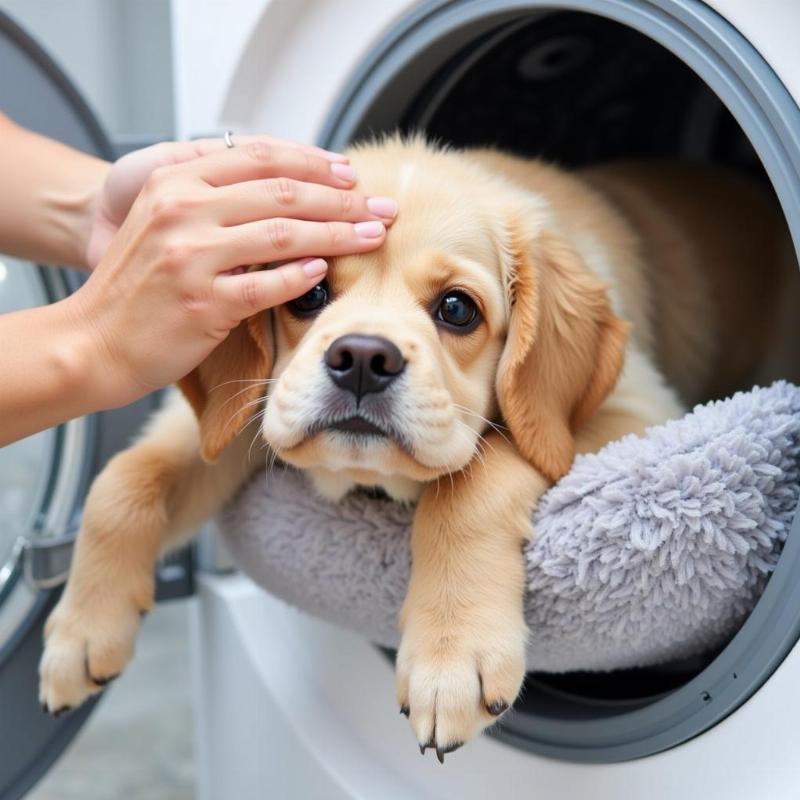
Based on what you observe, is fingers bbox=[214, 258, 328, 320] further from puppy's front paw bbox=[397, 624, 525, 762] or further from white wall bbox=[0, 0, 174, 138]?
white wall bbox=[0, 0, 174, 138]

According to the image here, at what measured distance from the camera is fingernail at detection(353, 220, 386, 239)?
860 mm

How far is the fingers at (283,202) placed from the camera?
851 mm

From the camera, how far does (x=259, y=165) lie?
88 cm

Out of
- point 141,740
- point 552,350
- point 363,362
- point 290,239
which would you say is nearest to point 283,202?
point 290,239

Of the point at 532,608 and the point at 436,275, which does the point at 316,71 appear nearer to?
the point at 436,275

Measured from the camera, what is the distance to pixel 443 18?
104 cm

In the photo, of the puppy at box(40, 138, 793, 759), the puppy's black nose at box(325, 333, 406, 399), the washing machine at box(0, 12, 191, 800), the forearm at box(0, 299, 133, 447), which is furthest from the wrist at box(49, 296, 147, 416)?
the washing machine at box(0, 12, 191, 800)

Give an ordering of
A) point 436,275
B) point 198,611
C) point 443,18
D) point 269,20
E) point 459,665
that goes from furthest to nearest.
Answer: point 198,611, point 269,20, point 443,18, point 436,275, point 459,665

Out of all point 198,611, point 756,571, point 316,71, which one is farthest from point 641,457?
point 198,611

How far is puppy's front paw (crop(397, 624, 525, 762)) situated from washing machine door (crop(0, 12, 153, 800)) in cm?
56

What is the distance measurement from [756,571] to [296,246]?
47 centimetres

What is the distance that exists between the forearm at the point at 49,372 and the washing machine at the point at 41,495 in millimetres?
322

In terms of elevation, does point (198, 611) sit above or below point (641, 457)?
below

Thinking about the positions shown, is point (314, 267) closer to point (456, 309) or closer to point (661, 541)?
point (456, 309)
